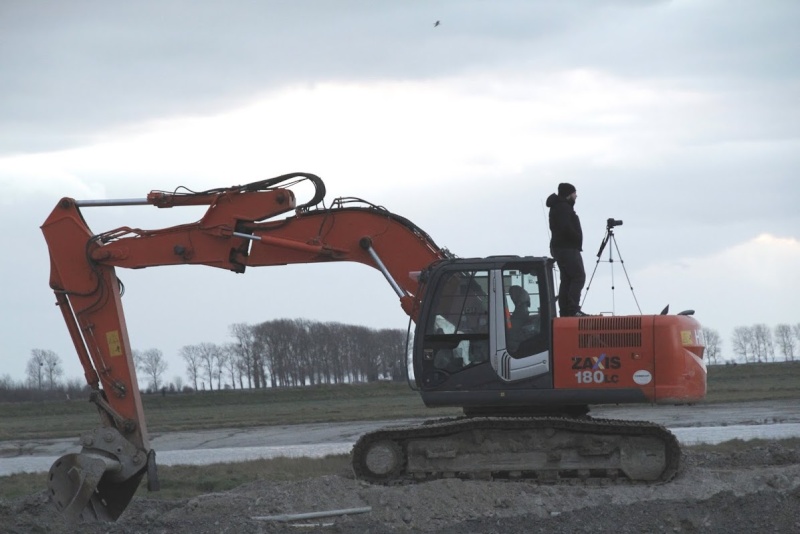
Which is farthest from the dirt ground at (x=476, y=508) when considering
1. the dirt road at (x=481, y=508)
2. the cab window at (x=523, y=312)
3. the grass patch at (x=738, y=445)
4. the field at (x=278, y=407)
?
the field at (x=278, y=407)

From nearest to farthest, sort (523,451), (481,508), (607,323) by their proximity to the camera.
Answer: (481,508) < (607,323) < (523,451)

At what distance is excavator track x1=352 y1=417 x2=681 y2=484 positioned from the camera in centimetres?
1473

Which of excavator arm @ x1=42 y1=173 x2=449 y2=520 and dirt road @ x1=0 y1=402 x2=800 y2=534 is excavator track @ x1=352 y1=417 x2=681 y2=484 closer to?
dirt road @ x1=0 y1=402 x2=800 y2=534

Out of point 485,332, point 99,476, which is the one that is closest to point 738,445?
point 485,332

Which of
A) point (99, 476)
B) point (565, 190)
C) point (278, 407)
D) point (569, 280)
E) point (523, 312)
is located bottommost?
point (278, 407)

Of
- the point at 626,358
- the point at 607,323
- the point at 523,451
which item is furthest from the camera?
the point at 523,451

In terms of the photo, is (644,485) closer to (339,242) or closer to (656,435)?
(656,435)

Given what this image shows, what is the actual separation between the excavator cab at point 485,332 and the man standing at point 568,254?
Result: 1.21ft

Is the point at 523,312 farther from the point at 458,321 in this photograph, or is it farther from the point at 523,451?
the point at 523,451

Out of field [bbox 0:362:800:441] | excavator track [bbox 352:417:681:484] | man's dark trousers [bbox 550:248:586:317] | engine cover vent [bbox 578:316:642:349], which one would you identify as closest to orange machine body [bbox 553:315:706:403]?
engine cover vent [bbox 578:316:642:349]

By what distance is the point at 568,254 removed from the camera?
1495 centimetres

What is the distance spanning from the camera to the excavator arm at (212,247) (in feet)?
49.4

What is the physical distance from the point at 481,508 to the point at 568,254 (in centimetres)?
374

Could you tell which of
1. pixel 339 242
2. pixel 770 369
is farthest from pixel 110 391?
pixel 770 369
